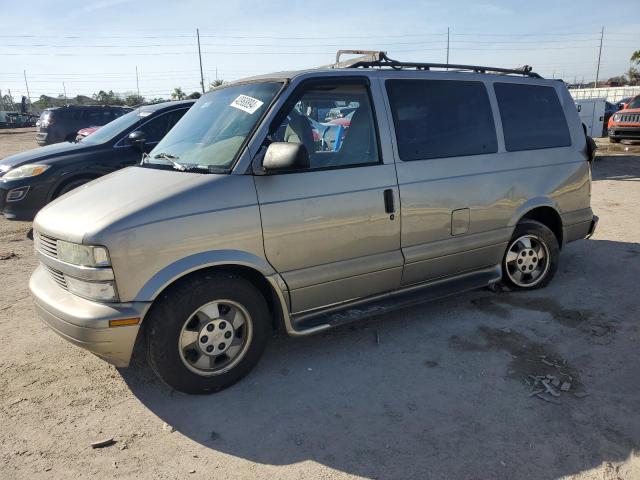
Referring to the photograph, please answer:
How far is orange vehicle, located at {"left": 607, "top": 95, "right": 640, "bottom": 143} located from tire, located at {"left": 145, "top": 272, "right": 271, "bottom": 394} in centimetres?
1841

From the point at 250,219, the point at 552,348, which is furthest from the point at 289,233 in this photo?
the point at 552,348

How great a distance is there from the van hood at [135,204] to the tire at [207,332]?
0.48 metres

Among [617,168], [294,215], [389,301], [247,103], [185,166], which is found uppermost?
[247,103]

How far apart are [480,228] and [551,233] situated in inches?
40.4

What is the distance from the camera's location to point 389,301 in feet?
13.1

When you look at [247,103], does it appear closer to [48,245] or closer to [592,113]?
[48,245]

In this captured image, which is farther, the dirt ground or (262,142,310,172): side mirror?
(262,142,310,172): side mirror

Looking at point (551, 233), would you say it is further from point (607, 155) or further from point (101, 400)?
point (607, 155)

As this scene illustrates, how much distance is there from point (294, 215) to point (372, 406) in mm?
1357

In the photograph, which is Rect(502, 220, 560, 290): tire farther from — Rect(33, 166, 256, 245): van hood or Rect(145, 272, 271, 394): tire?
Rect(33, 166, 256, 245): van hood

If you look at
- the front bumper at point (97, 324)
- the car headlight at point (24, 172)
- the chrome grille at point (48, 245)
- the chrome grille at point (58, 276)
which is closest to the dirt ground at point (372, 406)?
the front bumper at point (97, 324)

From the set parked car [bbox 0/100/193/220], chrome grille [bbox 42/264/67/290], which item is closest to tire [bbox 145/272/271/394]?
chrome grille [bbox 42/264/67/290]

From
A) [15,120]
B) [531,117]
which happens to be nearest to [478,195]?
[531,117]

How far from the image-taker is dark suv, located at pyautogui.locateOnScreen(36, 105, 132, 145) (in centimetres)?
1598
